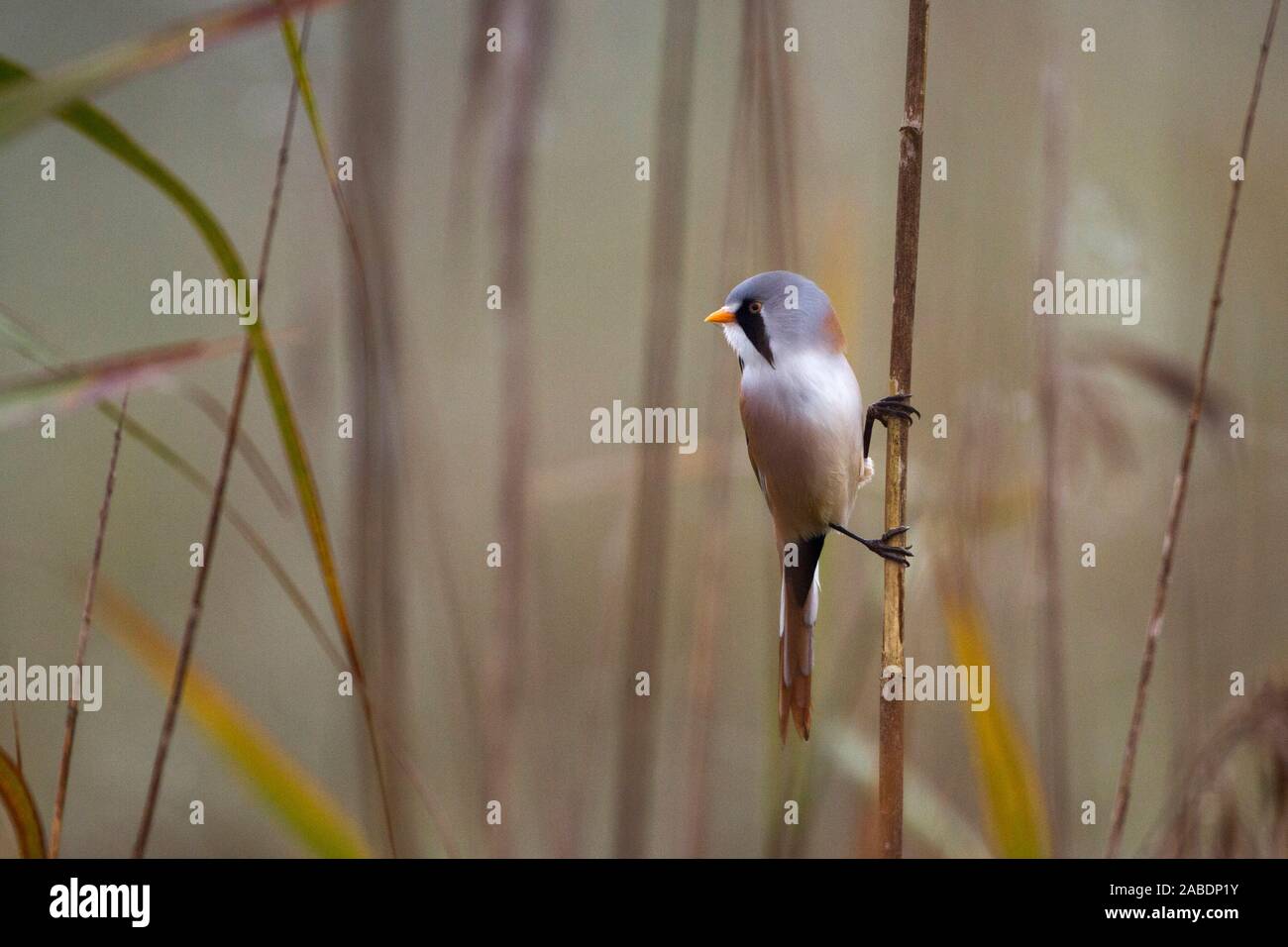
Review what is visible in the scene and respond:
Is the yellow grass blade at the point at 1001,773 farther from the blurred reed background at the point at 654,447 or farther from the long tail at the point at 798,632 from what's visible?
the long tail at the point at 798,632

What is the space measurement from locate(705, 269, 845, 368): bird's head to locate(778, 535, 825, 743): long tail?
45cm

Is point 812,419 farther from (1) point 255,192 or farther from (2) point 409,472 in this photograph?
(1) point 255,192

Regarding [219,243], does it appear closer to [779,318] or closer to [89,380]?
[89,380]

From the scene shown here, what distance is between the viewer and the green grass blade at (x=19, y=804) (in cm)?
119

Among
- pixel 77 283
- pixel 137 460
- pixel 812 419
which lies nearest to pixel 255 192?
pixel 77 283

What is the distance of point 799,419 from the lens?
2154 millimetres

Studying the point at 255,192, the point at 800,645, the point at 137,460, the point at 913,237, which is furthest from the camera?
the point at 137,460

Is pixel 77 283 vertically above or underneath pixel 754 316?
above

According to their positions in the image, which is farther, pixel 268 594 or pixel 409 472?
pixel 268 594

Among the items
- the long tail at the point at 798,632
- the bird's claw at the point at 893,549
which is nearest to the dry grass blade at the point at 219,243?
the bird's claw at the point at 893,549

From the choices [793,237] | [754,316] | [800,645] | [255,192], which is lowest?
[800,645]

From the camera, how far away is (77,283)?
13.0 feet

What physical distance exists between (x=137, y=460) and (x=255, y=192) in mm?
1181

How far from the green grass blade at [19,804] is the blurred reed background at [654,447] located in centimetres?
26
